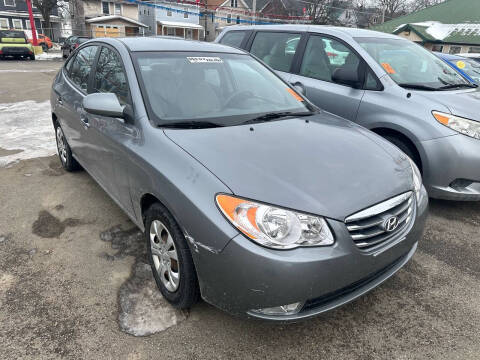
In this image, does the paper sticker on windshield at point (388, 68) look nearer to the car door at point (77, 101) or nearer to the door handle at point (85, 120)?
the car door at point (77, 101)

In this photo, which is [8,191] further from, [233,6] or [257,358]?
[233,6]

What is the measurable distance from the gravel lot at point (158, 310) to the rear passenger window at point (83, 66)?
1.37m

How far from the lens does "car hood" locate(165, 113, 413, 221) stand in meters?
1.88

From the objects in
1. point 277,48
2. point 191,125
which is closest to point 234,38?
point 277,48

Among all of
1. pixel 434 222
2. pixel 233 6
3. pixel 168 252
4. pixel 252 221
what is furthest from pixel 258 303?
pixel 233 6

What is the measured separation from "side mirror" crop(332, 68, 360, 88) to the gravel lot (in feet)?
5.73

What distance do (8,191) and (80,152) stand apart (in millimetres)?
1049

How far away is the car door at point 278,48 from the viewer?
4.82 metres

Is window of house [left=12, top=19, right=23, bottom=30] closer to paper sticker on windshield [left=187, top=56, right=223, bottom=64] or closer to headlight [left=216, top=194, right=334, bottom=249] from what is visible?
paper sticker on windshield [left=187, top=56, right=223, bottom=64]

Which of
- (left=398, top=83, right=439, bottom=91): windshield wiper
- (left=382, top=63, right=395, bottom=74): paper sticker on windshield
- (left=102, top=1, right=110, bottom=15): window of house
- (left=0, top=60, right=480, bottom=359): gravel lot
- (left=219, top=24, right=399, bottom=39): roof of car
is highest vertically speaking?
(left=102, top=1, right=110, bottom=15): window of house

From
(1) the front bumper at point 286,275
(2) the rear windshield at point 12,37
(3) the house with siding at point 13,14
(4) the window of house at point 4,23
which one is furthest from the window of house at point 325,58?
A: (4) the window of house at point 4,23

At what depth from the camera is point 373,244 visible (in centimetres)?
196

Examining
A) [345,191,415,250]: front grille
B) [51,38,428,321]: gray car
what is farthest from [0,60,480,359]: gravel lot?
[345,191,415,250]: front grille

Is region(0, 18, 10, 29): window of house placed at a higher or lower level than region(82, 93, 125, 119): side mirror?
lower
